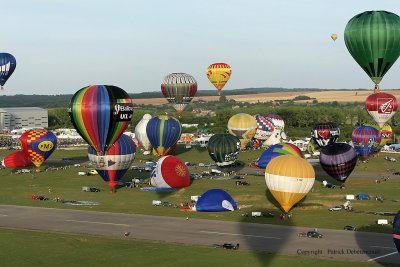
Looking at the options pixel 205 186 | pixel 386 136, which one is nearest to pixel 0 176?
pixel 205 186

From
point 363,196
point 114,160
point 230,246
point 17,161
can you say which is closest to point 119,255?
point 230,246

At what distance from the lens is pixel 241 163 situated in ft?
311

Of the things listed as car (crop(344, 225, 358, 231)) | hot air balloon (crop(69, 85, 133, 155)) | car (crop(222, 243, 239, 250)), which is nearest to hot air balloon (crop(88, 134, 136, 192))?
hot air balloon (crop(69, 85, 133, 155))

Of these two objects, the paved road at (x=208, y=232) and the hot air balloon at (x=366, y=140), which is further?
the hot air balloon at (x=366, y=140)

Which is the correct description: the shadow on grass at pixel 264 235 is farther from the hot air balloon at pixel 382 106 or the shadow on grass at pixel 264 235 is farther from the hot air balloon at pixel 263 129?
the hot air balloon at pixel 263 129

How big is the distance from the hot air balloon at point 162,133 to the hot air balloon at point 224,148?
15.5 metres

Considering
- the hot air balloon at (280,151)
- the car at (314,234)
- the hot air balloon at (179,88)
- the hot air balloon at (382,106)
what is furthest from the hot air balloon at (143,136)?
A: the car at (314,234)

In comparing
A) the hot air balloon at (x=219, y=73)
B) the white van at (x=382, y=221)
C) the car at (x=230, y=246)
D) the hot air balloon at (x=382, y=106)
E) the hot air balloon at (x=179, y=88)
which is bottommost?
the car at (x=230, y=246)

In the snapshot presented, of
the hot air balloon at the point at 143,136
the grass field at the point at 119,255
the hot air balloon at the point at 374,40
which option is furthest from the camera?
the hot air balloon at the point at 143,136

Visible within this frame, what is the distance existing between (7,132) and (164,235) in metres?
162

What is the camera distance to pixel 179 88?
339ft

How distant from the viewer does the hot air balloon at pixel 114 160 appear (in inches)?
2653

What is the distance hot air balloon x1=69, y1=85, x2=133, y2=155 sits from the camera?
55281mm

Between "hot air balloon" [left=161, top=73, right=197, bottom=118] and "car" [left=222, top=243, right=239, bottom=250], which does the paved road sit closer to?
"car" [left=222, top=243, right=239, bottom=250]
